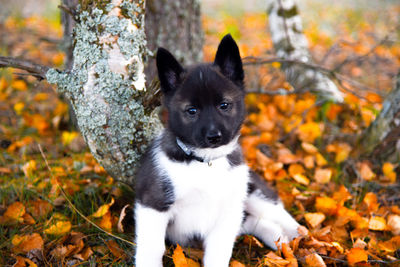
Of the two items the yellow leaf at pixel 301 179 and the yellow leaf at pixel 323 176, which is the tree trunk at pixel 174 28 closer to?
A: the yellow leaf at pixel 301 179

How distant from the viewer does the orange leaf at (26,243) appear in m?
2.30

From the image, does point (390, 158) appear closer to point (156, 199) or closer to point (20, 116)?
point (156, 199)

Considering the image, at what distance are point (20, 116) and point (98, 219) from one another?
8.13 ft

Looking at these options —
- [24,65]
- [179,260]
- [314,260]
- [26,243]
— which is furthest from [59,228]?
[314,260]

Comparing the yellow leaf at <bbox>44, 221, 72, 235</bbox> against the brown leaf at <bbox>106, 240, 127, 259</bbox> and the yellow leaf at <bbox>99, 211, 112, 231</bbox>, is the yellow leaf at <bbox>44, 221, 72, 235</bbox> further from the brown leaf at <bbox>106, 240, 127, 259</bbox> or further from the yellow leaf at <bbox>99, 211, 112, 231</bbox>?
the brown leaf at <bbox>106, 240, 127, 259</bbox>

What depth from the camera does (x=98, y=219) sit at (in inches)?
104

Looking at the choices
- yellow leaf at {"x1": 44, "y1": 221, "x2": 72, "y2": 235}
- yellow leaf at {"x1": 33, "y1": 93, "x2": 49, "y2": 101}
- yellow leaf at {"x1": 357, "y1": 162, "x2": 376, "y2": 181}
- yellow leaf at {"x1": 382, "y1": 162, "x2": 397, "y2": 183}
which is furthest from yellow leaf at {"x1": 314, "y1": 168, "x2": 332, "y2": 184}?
yellow leaf at {"x1": 33, "y1": 93, "x2": 49, "y2": 101}

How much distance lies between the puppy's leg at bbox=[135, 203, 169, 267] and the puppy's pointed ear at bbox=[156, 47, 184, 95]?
909 mm

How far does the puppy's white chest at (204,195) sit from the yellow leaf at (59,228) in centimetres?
81

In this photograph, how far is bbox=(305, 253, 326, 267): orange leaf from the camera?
7.27ft

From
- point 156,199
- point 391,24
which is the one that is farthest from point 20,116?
point 391,24

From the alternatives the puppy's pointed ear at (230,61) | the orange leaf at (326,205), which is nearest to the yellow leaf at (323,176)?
the orange leaf at (326,205)

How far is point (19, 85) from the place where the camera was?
4.70 metres

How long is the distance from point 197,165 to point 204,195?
222 mm
